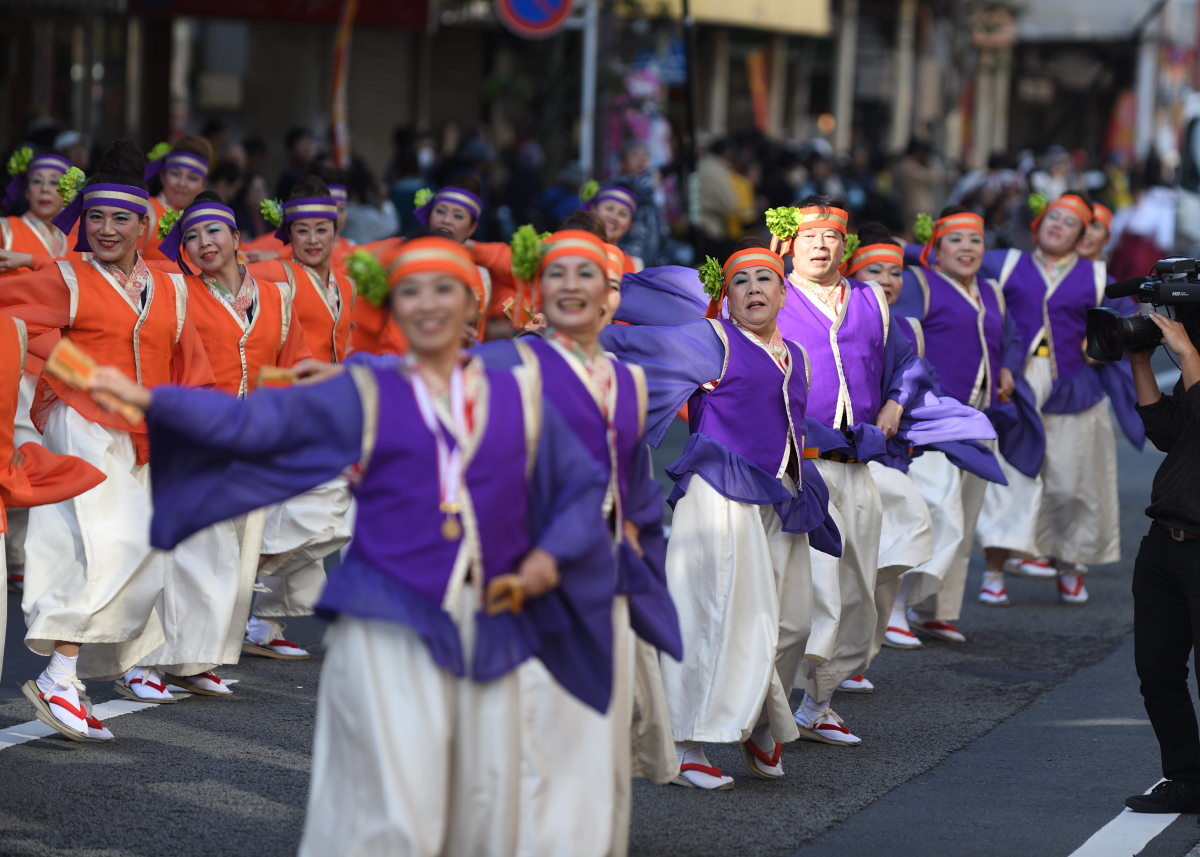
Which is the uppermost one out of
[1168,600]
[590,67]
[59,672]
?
[590,67]

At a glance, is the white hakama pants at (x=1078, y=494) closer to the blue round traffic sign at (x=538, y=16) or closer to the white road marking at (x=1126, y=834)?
the white road marking at (x=1126, y=834)

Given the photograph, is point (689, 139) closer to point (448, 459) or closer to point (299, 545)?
point (299, 545)

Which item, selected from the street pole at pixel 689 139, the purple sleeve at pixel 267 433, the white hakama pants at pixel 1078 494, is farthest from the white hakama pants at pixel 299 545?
the street pole at pixel 689 139

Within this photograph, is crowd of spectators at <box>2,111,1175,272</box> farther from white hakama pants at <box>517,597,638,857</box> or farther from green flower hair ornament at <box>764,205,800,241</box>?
white hakama pants at <box>517,597,638,857</box>

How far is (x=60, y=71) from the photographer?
18.9m

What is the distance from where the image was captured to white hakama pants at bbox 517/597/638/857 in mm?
4949

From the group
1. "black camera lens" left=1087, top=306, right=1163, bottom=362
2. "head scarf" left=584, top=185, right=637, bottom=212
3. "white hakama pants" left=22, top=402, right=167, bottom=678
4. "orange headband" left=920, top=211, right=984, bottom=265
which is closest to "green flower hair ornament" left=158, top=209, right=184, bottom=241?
"white hakama pants" left=22, top=402, right=167, bottom=678

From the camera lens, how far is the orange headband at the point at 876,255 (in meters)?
9.07

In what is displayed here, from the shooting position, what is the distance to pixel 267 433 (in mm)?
4793

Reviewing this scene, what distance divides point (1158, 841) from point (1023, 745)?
4.31 feet

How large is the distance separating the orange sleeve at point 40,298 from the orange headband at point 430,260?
2786 millimetres

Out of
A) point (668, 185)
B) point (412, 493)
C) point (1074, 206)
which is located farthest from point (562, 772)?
point (668, 185)

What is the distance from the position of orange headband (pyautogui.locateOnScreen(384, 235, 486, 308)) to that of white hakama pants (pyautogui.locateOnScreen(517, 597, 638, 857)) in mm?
1011

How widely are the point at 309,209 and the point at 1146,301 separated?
3910mm
